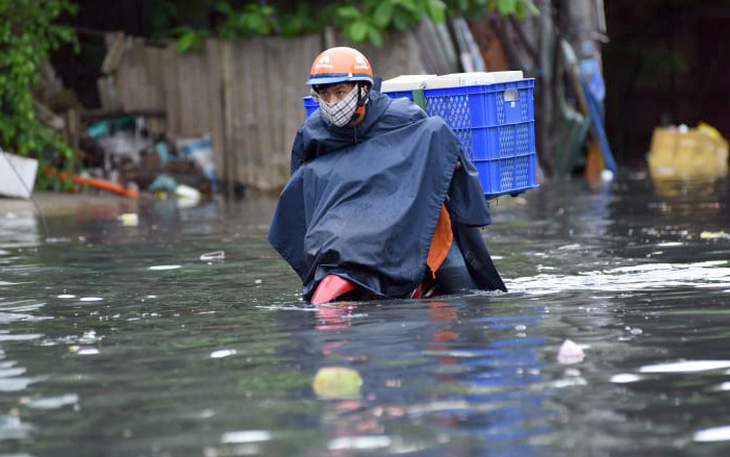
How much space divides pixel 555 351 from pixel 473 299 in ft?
6.74

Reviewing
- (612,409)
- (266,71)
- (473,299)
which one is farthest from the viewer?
(266,71)

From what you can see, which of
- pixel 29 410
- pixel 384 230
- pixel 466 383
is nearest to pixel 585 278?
pixel 384 230

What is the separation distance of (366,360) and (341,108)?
6.93 ft

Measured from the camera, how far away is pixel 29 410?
5688 mm

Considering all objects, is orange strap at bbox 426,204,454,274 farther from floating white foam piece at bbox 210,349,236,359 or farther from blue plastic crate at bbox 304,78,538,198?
floating white foam piece at bbox 210,349,236,359

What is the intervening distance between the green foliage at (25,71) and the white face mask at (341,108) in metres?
11.2

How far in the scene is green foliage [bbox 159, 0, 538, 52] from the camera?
18.8 metres

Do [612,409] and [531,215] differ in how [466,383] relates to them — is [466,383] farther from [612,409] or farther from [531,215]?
[531,215]

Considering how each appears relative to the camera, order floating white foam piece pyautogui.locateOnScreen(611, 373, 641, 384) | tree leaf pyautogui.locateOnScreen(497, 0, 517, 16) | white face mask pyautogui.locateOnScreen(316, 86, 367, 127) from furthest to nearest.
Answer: tree leaf pyautogui.locateOnScreen(497, 0, 517, 16) < white face mask pyautogui.locateOnScreen(316, 86, 367, 127) < floating white foam piece pyautogui.locateOnScreen(611, 373, 641, 384)

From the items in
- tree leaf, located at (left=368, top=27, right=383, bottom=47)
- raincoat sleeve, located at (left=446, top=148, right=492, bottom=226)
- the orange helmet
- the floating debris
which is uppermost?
the orange helmet

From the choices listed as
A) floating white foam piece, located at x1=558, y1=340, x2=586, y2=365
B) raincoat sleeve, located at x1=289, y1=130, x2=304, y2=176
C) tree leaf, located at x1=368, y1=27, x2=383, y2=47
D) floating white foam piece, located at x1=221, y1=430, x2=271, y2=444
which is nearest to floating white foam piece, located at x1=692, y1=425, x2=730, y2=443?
floating white foam piece, located at x1=558, y1=340, x2=586, y2=365

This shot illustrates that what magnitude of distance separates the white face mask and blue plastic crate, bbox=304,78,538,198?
835 millimetres

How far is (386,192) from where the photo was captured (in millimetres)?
8492

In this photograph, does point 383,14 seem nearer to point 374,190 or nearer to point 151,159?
point 151,159
